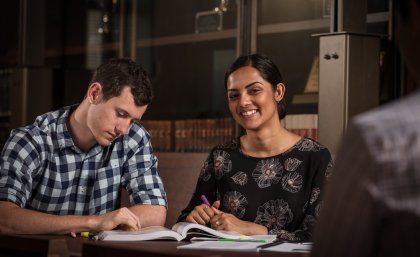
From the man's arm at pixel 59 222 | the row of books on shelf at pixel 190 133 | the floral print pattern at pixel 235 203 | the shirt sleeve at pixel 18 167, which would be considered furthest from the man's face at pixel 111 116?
the row of books on shelf at pixel 190 133

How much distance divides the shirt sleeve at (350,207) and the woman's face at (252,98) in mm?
2316

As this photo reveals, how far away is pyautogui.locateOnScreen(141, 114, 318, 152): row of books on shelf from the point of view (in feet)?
15.1

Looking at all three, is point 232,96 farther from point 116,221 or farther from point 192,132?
point 192,132

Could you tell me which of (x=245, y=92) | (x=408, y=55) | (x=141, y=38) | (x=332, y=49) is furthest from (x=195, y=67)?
(x=408, y=55)

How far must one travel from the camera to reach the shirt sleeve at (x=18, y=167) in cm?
262

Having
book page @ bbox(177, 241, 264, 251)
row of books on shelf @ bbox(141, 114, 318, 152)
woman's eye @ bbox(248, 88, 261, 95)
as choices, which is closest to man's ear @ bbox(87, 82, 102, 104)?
woman's eye @ bbox(248, 88, 261, 95)

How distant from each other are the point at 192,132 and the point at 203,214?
216cm

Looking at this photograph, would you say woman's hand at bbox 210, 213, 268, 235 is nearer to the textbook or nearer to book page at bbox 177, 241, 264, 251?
the textbook

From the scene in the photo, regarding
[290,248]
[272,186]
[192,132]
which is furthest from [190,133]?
[290,248]

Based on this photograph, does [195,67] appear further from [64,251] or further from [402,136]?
[402,136]

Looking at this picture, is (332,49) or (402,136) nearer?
(402,136)

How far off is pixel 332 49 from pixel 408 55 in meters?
3.04

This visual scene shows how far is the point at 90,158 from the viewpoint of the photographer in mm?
2789

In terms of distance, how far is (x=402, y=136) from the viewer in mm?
598
